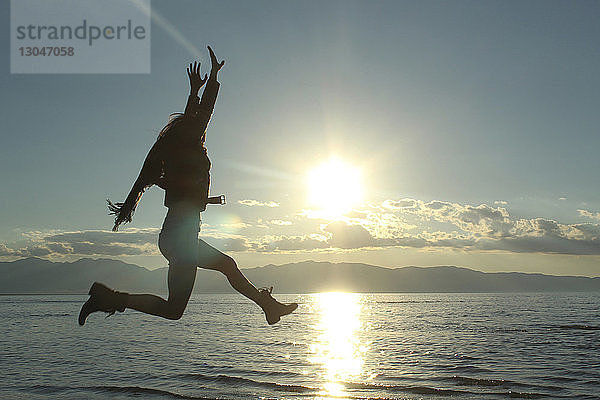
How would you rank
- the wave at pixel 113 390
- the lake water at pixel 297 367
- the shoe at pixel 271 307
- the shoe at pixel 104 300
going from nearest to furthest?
the shoe at pixel 104 300
the shoe at pixel 271 307
the wave at pixel 113 390
the lake water at pixel 297 367

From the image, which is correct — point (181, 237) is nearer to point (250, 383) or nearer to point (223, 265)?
point (223, 265)

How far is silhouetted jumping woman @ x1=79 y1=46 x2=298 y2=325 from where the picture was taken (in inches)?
182

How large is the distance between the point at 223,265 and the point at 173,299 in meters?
0.54

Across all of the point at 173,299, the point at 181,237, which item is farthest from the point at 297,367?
the point at 181,237

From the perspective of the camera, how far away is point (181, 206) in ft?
15.4

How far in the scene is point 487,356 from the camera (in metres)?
29.9

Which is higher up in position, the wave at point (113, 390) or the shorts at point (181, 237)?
the shorts at point (181, 237)

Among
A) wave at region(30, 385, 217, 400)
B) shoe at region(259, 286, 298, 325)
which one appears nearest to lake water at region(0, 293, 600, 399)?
wave at region(30, 385, 217, 400)

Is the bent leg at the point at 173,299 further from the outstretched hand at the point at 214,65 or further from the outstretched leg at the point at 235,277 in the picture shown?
the outstretched hand at the point at 214,65

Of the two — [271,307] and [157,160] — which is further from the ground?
[157,160]

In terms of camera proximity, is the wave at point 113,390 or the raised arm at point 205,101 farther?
the wave at point 113,390

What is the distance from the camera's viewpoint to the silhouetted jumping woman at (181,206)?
463cm

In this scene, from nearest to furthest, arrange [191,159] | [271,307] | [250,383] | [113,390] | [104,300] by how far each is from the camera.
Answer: [104,300] → [191,159] → [271,307] → [113,390] → [250,383]

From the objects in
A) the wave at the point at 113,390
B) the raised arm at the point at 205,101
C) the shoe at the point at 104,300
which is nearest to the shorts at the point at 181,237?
the shoe at the point at 104,300
